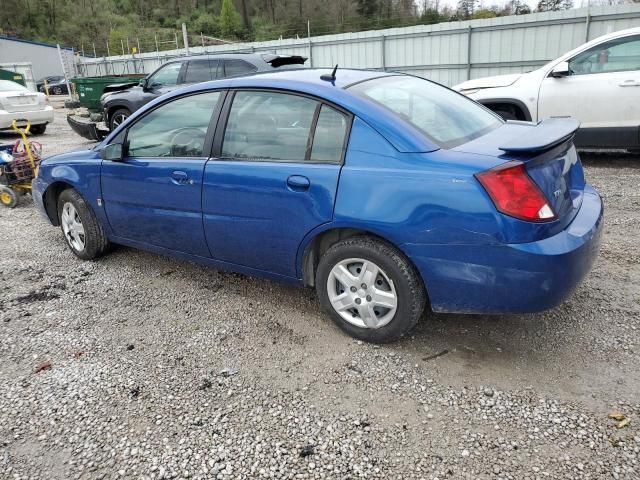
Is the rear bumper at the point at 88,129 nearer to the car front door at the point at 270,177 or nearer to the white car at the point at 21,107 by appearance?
the white car at the point at 21,107

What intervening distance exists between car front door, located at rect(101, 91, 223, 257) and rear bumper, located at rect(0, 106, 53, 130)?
11059mm

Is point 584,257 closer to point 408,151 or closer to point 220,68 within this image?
point 408,151

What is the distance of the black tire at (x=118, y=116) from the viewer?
1073 cm

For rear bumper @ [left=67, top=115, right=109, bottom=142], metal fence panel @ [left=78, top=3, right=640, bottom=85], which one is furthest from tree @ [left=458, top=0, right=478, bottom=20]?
rear bumper @ [left=67, top=115, right=109, bottom=142]

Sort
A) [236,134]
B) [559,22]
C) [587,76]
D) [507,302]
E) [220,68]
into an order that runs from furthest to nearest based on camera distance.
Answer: [559,22], [220,68], [587,76], [236,134], [507,302]

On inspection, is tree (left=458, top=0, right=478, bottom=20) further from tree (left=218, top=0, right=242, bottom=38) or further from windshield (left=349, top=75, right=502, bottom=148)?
windshield (left=349, top=75, right=502, bottom=148)

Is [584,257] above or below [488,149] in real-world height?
below

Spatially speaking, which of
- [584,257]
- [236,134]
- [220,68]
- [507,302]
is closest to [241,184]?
[236,134]

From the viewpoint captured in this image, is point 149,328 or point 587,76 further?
point 587,76

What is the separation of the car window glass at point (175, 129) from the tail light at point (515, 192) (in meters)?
1.95

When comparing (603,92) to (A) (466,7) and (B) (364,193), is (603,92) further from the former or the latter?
(A) (466,7)

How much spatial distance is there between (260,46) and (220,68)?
12244mm

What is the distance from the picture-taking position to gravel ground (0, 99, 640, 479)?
2.24 metres

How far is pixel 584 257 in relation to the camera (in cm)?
269
